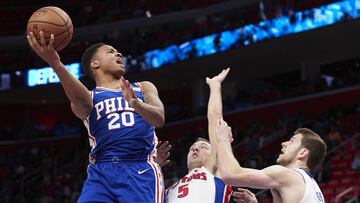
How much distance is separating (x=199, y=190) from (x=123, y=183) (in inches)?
55.2

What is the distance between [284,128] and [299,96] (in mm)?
2467

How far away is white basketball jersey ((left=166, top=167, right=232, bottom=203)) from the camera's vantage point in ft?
17.2

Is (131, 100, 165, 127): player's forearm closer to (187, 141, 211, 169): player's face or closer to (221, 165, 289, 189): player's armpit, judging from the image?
(221, 165, 289, 189): player's armpit

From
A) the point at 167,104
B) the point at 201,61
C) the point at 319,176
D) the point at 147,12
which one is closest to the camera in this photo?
the point at 319,176

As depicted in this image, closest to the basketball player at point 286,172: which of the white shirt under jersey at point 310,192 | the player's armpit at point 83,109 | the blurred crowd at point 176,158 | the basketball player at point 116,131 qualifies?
the white shirt under jersey at point 310,192

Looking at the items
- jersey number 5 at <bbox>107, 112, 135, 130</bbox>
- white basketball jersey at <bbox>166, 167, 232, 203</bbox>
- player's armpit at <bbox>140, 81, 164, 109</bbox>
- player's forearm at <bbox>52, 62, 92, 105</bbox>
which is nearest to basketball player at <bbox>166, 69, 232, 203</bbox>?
white basketball jersey at <bbox>166, 167, 232, 203</bbox>

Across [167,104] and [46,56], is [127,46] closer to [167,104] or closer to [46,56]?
[167,104]

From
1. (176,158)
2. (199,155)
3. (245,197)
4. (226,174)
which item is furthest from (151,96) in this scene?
(176,158)

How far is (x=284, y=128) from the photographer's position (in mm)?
17031

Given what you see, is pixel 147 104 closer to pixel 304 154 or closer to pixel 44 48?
pixel 44 48

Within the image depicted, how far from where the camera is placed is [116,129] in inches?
163

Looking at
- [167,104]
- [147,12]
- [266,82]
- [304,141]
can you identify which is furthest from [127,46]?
[304,141]

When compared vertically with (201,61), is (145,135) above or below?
below

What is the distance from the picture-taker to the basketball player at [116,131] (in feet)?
13.1
